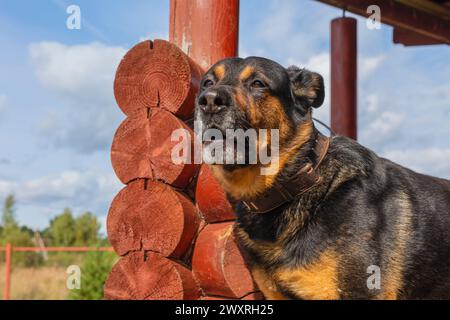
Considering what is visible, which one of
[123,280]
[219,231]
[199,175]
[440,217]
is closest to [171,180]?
[199,175]

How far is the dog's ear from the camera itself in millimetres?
3244

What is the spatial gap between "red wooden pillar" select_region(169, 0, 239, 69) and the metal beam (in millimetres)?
3152

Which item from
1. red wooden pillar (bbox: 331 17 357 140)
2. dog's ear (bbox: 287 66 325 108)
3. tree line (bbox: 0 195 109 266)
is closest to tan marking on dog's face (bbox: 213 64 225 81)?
dog's ear (bbox: 287 66 325 108)

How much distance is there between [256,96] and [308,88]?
1.31 ft

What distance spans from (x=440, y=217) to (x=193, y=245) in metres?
1.39

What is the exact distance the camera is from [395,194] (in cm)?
A: 313

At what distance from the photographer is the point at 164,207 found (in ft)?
11.3

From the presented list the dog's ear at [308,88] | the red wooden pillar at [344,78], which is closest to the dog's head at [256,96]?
the dog's ear at [308,88]

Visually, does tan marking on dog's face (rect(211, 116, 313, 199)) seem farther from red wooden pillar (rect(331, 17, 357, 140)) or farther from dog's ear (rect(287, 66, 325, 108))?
red wooden pillar (rect(331, 17, 357, 140))

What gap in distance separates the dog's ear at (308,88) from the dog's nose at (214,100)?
551 mm

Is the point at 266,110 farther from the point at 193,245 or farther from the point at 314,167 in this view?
the point at 193,245

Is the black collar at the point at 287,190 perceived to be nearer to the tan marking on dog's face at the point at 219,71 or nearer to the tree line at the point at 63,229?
the tan marking on dog's face at the point at 219,71

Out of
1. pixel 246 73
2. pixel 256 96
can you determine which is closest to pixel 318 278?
pixel 256 96

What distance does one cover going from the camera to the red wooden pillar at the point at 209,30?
3.69m
